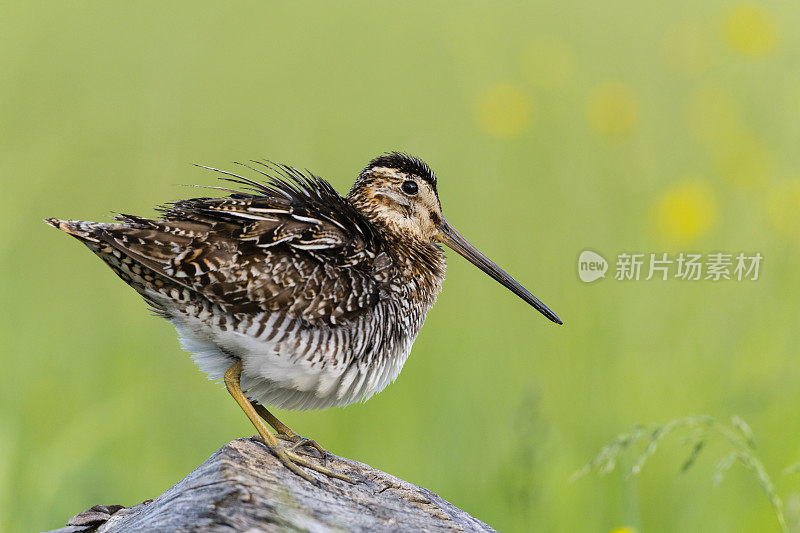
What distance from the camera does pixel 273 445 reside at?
4.39 metres

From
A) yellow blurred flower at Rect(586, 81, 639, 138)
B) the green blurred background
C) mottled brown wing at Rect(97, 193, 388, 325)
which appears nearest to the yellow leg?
mottled brown wing at Rect(97, 193, 388, 325)

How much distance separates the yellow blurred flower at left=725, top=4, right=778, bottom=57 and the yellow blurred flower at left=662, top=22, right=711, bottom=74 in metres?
0.24

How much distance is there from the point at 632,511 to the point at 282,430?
197cm

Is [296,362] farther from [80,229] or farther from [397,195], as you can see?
[397,195]

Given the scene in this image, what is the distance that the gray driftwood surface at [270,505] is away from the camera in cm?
338

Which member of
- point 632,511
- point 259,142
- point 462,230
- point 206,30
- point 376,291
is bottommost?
point 632,511

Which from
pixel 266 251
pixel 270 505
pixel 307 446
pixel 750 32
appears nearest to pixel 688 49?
pixel 750 32

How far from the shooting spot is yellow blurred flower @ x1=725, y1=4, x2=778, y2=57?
9.17 meters

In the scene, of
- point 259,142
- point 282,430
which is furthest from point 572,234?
point 282,430

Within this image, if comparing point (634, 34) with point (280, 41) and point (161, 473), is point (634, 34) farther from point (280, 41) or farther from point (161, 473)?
point (161, 473)

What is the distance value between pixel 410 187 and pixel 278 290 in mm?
1422

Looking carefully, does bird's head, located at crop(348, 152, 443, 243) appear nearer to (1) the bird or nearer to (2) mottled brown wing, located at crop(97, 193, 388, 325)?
(1) the bird

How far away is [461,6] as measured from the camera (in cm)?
1366

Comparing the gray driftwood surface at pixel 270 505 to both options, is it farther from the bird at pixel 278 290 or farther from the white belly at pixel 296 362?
the white belly at pixel 296 362
